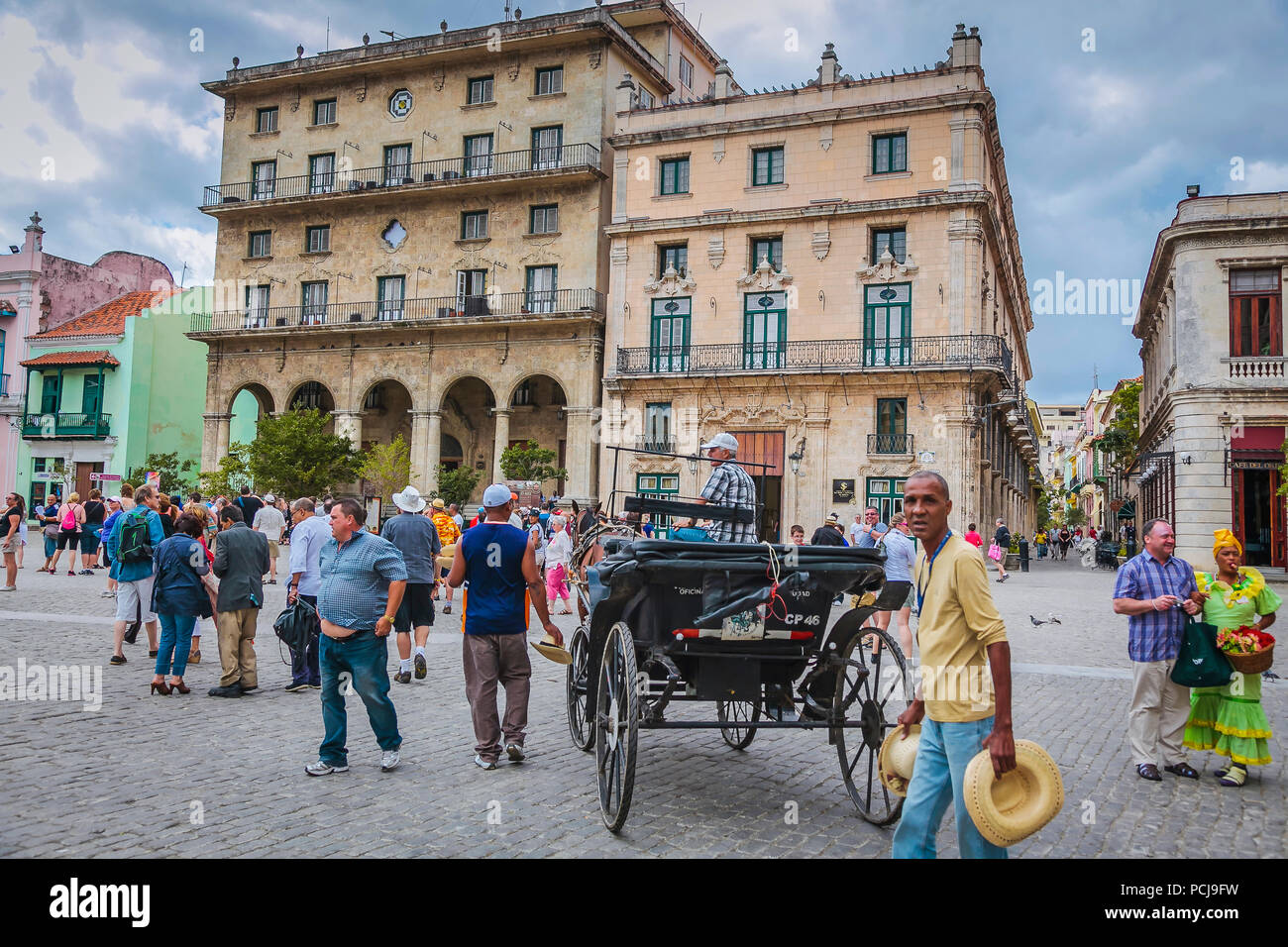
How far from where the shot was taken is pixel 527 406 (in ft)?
132

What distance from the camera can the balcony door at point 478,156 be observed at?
124 feet

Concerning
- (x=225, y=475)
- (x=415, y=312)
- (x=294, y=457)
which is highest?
(x=415, y=312)

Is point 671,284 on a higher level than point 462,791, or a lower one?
higher

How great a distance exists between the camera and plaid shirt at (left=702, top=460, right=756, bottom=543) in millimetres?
6824

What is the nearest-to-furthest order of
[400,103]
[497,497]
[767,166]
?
[497,497] < [767,166] < [400,103]

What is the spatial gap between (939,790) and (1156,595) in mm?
3790

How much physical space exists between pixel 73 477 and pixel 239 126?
688 inches

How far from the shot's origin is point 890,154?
32375mm

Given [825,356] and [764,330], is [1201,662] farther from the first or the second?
[764,330]

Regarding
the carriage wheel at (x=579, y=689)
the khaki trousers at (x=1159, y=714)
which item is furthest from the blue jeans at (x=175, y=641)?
the khaki trousers at (x=1159, y=714)

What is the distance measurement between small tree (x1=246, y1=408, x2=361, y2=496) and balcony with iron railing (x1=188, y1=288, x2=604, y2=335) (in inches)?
238

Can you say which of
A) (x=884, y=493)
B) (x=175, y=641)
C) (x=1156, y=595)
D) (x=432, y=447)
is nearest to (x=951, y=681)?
(x=1156, y=595)

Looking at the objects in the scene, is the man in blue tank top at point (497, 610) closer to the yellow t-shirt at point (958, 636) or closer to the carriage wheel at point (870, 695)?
the carriage wheel at point (870, 695)
